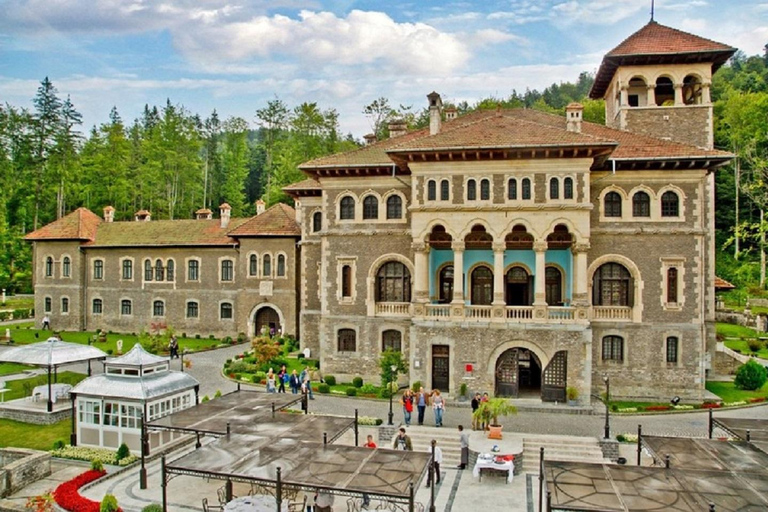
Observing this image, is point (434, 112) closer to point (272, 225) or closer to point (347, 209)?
point (347, 209)

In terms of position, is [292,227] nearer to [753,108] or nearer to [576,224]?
[576,224]

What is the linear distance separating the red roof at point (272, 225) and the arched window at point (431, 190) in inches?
671

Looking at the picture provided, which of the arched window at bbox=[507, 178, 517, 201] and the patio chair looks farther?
the arched window at bbox=[507, 178, 517, 201]

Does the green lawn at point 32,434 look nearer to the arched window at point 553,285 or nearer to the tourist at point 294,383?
the tourist at point 294,383

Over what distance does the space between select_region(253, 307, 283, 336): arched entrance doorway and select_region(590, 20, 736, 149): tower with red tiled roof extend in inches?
1113

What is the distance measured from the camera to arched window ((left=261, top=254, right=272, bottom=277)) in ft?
149

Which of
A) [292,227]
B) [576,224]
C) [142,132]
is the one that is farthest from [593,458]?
[142,132]

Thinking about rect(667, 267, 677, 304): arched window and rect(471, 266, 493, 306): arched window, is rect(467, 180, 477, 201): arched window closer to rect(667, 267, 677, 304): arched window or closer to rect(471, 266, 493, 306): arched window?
rect(471, 266, 493, 306): arched window

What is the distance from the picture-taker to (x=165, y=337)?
41.2m

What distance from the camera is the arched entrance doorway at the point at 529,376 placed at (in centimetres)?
2812

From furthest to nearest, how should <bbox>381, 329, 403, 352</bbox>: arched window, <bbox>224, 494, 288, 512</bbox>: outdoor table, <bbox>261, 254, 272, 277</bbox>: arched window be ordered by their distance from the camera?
1. <bbox>261, 254, 272, 277</bbox>: arched window
2. <bbox>381, 329, 403, 352</bbox>: arched window
3. <bbox>224, 494, 288, 512</bbox>: outdoor table

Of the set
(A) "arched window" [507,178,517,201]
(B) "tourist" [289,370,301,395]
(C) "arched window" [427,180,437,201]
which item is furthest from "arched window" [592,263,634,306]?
(B) "tourist" [289,370,301,395]

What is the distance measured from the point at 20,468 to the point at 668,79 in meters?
37.6

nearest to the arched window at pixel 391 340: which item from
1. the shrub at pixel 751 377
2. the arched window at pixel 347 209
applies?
the arched window at pixel 347 209
